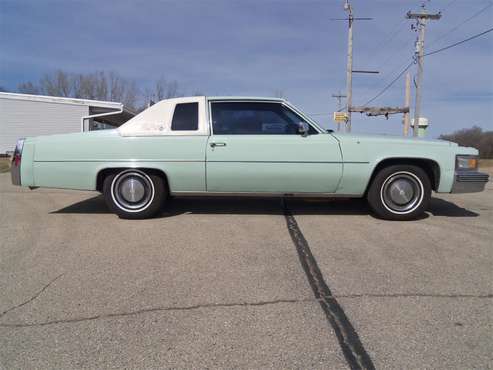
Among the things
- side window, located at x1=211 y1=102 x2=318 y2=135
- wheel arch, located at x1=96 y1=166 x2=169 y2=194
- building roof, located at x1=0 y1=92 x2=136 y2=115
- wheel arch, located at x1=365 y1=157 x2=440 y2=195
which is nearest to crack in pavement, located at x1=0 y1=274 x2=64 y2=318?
wheel arch, located at x1=96 y1=166 x2=169 y2=194

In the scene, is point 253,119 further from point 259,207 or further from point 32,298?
point 32,298

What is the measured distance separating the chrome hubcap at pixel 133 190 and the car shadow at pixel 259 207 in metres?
0.38

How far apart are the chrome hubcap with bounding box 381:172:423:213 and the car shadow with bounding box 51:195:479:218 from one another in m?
0.47

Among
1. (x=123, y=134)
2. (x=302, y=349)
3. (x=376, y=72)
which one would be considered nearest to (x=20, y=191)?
(x=123, y=134)

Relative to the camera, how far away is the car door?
448cm

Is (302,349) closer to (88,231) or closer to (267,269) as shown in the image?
(267,269)

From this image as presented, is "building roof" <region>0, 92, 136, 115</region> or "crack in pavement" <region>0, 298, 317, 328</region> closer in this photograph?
"crack in pavement" <region>0, 298, 317, 328</region>

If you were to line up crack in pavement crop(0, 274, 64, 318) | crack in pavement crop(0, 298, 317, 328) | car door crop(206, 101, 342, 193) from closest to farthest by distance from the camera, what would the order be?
crack in pavement crop(0, 298, 317, 328) → crack in pavement crop(0, 274, 64, 318) → car door crop(206, 101, 342, 193)

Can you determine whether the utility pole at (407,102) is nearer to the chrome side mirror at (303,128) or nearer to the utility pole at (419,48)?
the utility pole at (419,48)

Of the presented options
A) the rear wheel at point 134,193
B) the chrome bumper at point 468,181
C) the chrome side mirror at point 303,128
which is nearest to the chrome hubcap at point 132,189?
the rear wheel at point 134,193

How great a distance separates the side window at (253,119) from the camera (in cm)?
464

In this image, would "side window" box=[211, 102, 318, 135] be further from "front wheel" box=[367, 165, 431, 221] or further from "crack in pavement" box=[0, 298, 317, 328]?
"crack in pavement" box=[0, 298, 317, 328]

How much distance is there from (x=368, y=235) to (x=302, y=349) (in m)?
2.33

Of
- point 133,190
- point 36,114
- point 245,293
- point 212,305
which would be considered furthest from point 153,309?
point 36,114
